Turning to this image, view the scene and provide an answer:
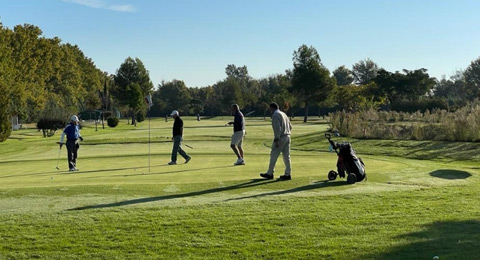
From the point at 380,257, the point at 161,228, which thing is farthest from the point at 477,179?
the point at 161,228

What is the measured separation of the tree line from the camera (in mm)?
64938

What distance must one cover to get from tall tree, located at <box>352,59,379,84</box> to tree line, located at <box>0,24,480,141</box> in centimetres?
3206

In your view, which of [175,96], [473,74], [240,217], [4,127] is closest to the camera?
[240,217]

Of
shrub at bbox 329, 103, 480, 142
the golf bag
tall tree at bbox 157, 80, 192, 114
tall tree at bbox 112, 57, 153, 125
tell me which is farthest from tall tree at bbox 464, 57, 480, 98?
the golf bag

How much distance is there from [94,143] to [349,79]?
5617 inches

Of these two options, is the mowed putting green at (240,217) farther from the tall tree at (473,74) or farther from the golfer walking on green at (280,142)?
the tall tree at (473,74)

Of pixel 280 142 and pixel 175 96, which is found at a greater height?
pixel 175 96

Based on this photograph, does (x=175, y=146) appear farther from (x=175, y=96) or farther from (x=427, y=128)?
(x=175, y=96)

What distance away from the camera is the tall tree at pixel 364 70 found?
558 feet

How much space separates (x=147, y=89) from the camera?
102 m

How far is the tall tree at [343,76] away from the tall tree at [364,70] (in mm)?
2083

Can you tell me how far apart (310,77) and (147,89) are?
32968 mm

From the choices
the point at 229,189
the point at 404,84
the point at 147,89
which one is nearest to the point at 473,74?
the point at 404,84

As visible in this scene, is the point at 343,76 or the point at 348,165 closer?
the point at 348,165
